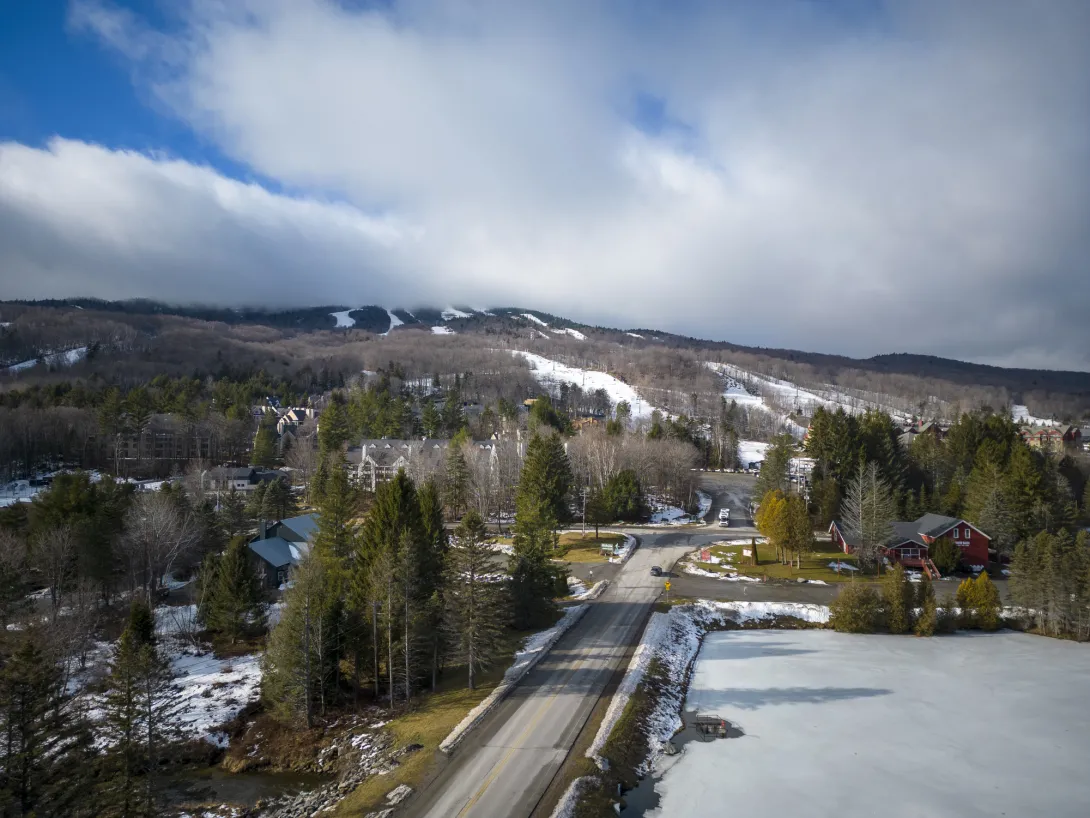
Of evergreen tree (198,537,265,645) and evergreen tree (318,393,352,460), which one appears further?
evergreen tree (318,393,352,460)

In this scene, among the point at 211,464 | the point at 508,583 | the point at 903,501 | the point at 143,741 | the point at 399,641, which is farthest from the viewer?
the point at 211,464

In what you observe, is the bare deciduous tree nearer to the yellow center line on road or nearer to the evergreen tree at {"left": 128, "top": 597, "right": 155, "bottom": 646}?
the evergreen tree at {"left": 128, "top": 597, "right": 155, "bottom": 646}

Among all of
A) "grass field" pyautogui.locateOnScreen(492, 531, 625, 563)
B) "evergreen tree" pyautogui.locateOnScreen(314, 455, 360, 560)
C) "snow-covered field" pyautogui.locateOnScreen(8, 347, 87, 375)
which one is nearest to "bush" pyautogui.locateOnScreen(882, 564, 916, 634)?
"grass field" pyautogui.locateOnScreen(492, 531, 625, 563)

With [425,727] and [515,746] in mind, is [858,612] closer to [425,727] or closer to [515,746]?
[515,746]

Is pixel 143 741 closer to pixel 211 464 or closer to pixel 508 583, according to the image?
pixel 508 583

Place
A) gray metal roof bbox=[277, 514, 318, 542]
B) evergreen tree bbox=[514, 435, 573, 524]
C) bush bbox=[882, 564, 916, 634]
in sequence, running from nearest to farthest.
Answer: bush bbox=[882, 564, 916, 634] → gray metal roof bbox=[277, 514, 318, 542] → evergreen tree bbox=[514, 435, 573, 524]

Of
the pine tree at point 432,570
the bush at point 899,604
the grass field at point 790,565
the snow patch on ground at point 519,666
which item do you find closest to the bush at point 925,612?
the bush at point 899,604

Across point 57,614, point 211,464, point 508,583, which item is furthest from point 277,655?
point 211,464
